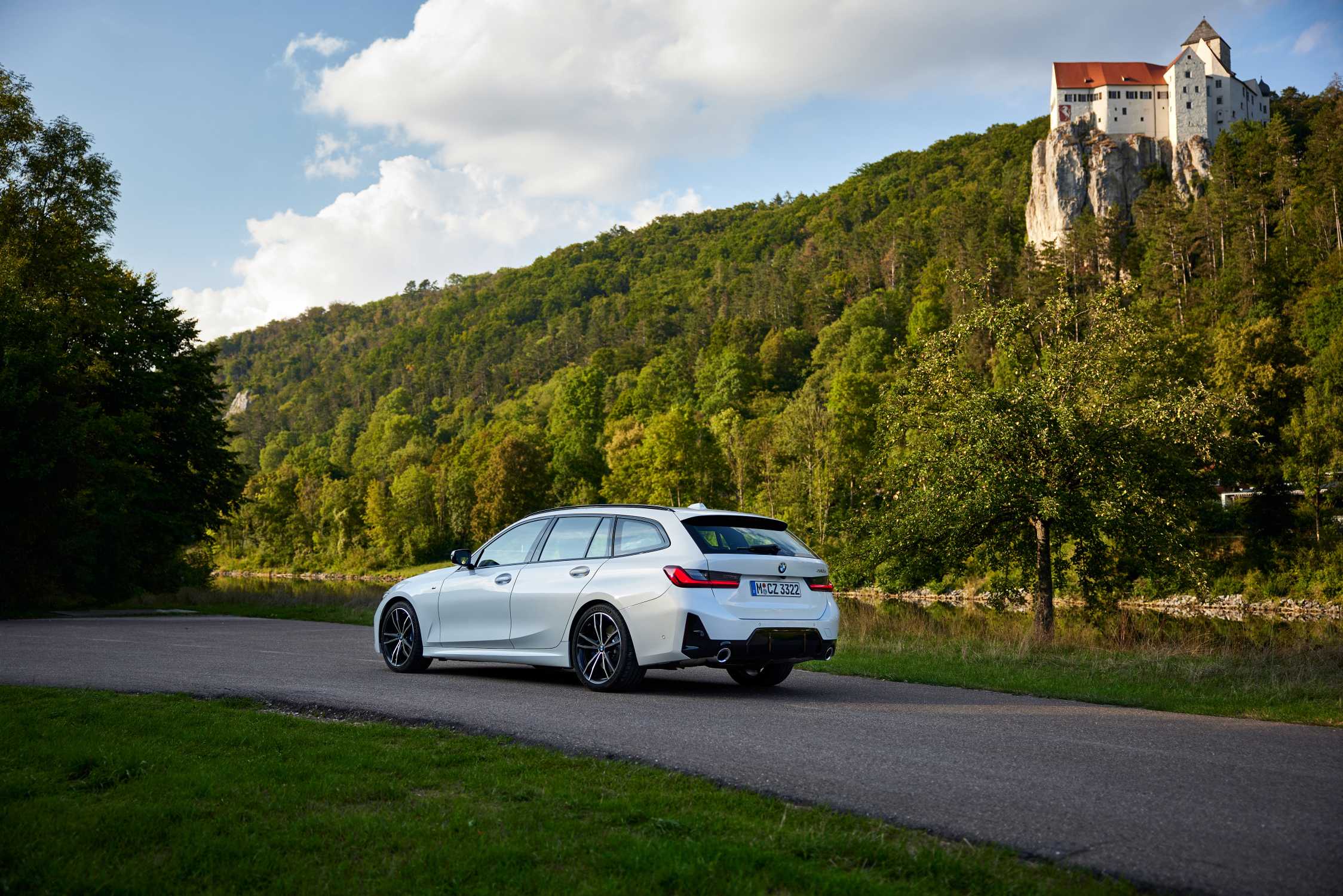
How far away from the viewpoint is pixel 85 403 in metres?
31.6

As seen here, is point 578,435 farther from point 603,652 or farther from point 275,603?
point 603,652

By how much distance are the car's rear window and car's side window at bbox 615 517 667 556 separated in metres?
0.30

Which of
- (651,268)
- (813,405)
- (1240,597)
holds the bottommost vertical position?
(1240,597)

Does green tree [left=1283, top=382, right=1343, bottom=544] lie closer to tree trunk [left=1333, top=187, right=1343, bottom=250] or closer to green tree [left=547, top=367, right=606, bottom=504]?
tree trunk [left=1333, top=187, right=1343, bottom=250]

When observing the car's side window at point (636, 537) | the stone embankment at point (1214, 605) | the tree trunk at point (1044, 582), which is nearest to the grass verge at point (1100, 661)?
the tree trunk at point (1044, 582)

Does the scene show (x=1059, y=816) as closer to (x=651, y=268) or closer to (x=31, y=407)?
(x=31, y=407)

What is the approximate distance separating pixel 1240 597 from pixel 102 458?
43.2 meters

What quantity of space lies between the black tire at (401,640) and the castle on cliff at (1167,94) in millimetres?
137321

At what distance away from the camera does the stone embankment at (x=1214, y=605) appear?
131ft

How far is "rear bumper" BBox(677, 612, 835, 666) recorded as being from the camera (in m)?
9.24

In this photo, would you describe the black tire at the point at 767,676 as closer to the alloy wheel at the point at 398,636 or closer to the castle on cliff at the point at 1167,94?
the alloy wheel at the point at 398,636

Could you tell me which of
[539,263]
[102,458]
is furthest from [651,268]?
[102,458]

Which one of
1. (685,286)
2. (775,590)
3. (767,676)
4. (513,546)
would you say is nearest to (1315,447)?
(767,676)

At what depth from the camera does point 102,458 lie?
2773 centimetres
